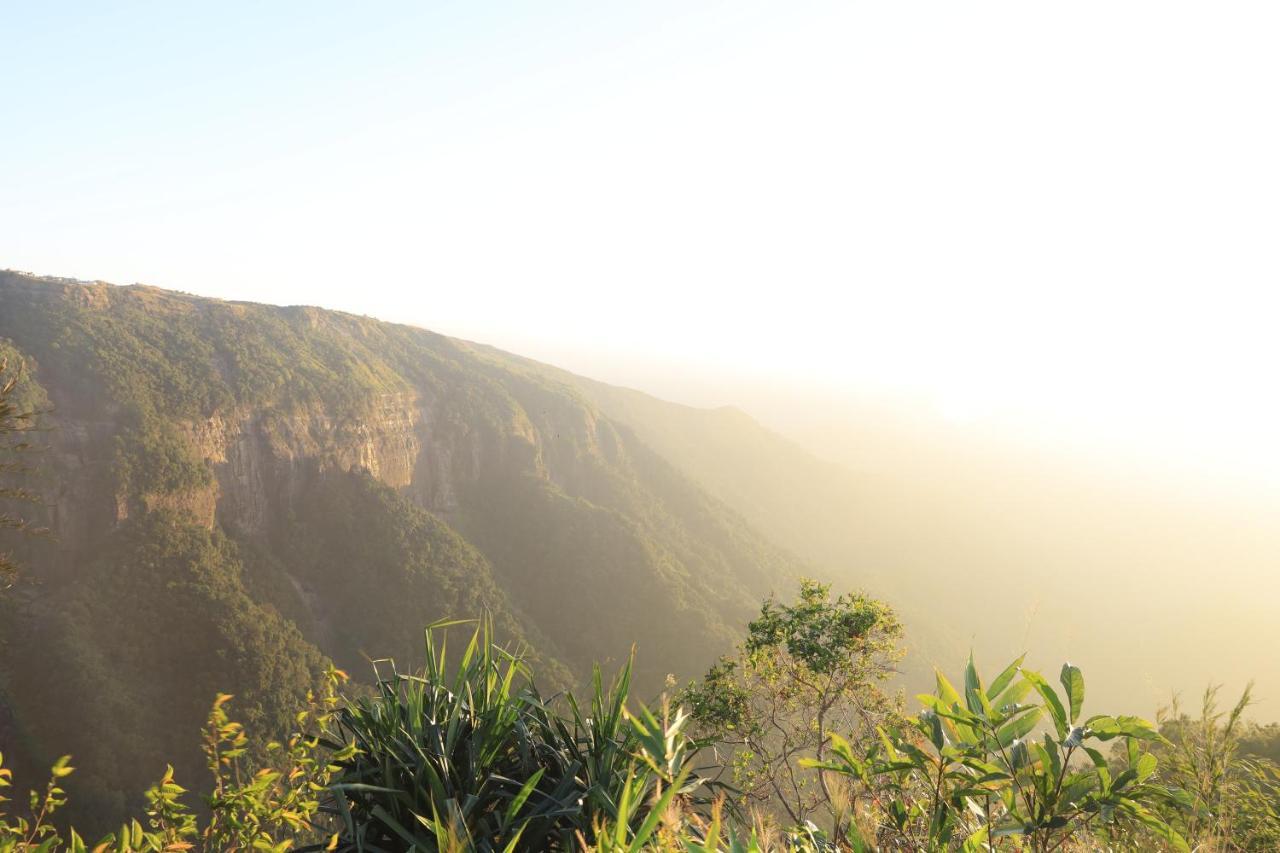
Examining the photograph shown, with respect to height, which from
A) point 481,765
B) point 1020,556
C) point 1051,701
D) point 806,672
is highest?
point 1051,701

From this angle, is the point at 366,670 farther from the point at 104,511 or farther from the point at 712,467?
the point at 712,467

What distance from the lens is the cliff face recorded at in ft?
130

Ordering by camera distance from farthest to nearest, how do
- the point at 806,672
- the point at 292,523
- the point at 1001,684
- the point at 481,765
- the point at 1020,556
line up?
the point at 1020,556 → the point at 292,523 → the point at 806,672 → the point at 481,765 → the point at 1001,684

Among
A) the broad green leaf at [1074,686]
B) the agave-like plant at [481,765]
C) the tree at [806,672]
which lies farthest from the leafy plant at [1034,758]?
the tree at [806,672]

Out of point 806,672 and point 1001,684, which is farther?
point 806,672

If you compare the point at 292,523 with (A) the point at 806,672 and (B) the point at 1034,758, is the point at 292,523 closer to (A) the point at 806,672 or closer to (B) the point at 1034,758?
(A) the point at 806,672

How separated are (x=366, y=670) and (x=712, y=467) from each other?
350ft

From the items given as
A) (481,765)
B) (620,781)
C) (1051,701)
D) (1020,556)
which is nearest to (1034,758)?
(1051,701)

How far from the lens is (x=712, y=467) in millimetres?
147250

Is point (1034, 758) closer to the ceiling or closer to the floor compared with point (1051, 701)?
closer to the floor

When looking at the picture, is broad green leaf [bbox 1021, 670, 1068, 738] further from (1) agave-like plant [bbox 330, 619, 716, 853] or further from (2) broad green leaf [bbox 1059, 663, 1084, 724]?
(1) agave-like plant [bbox 330, 619, 716, 853]

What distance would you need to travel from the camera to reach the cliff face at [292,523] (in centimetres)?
3966

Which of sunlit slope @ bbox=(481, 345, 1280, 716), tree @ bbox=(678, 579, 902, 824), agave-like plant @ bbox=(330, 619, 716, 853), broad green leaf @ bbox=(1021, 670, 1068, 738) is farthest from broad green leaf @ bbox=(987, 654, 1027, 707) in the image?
sunlit slope @ bbox=(481, 345, 1280, 716)

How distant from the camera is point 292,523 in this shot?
5709 centimetres
